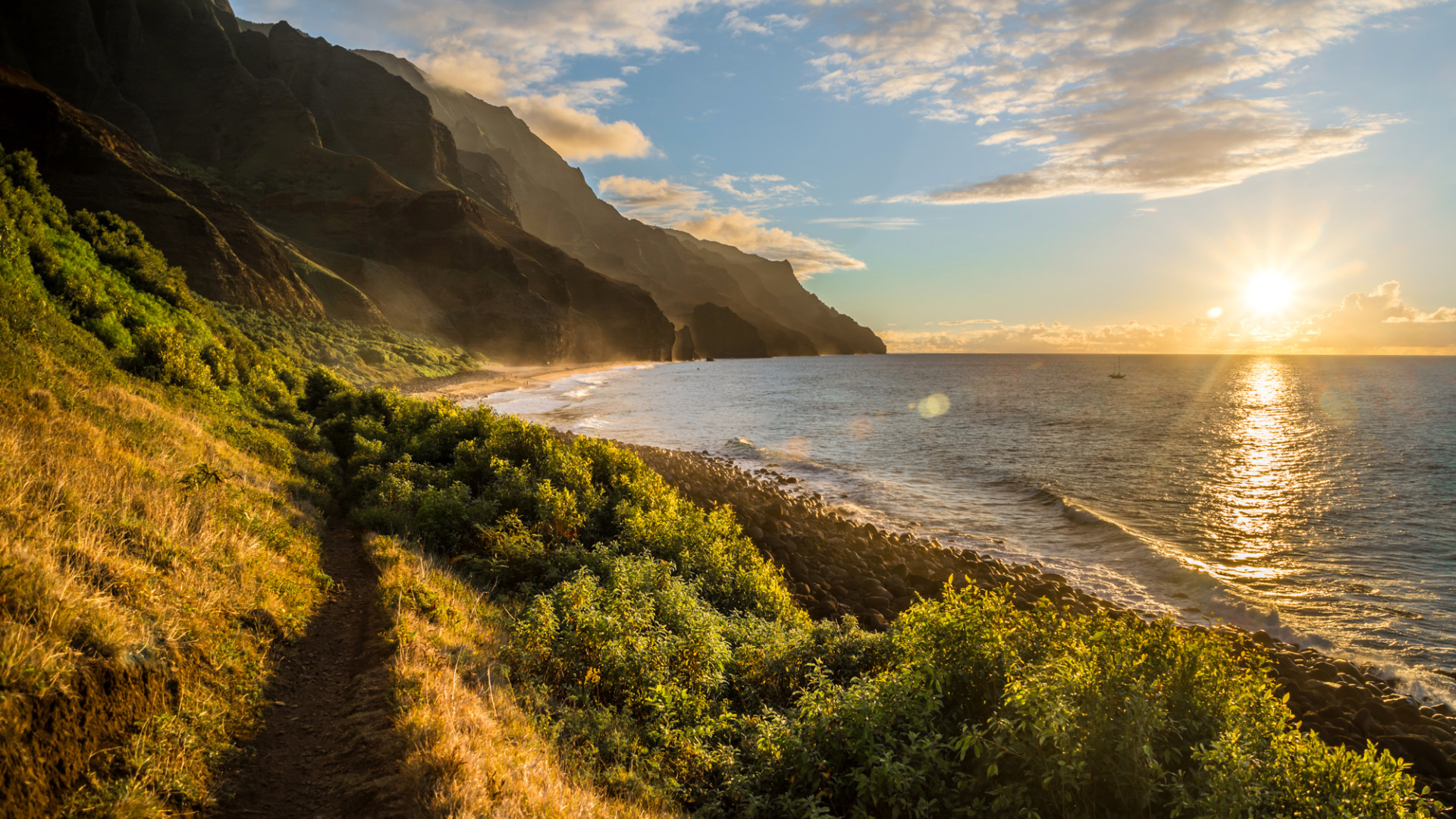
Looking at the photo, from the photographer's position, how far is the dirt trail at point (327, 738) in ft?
16.6

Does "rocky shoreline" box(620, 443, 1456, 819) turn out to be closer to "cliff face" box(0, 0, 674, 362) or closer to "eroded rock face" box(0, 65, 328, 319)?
"eroded rock face" box(0, 65, 328, 319)

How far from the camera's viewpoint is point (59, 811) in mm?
3990

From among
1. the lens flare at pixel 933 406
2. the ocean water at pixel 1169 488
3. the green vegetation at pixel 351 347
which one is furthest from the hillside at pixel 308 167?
the lens flare at pixel 933 406

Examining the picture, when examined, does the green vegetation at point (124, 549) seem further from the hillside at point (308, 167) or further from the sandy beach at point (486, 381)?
the hillside at point (308, 167)

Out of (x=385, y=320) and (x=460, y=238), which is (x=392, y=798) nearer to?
(x=385, y=320)

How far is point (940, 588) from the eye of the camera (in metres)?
16.6

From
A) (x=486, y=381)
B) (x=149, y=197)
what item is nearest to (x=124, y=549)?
(x=149, y=197)

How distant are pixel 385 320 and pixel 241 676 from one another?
8379 cm

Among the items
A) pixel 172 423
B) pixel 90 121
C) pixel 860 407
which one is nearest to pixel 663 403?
pixel 860 407

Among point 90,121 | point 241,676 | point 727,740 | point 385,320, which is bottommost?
point 727,740

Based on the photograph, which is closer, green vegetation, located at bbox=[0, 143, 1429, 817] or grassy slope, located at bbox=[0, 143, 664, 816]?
grassy slope, located at bbox=[0, 143, 664, 816]

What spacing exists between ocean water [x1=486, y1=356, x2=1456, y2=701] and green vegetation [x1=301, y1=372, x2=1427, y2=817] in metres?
7.26

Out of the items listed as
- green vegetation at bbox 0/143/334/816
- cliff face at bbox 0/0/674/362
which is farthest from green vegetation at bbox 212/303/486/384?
green vegetation at bbox 0/143/334/816

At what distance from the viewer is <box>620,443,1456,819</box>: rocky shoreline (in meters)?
10.5
